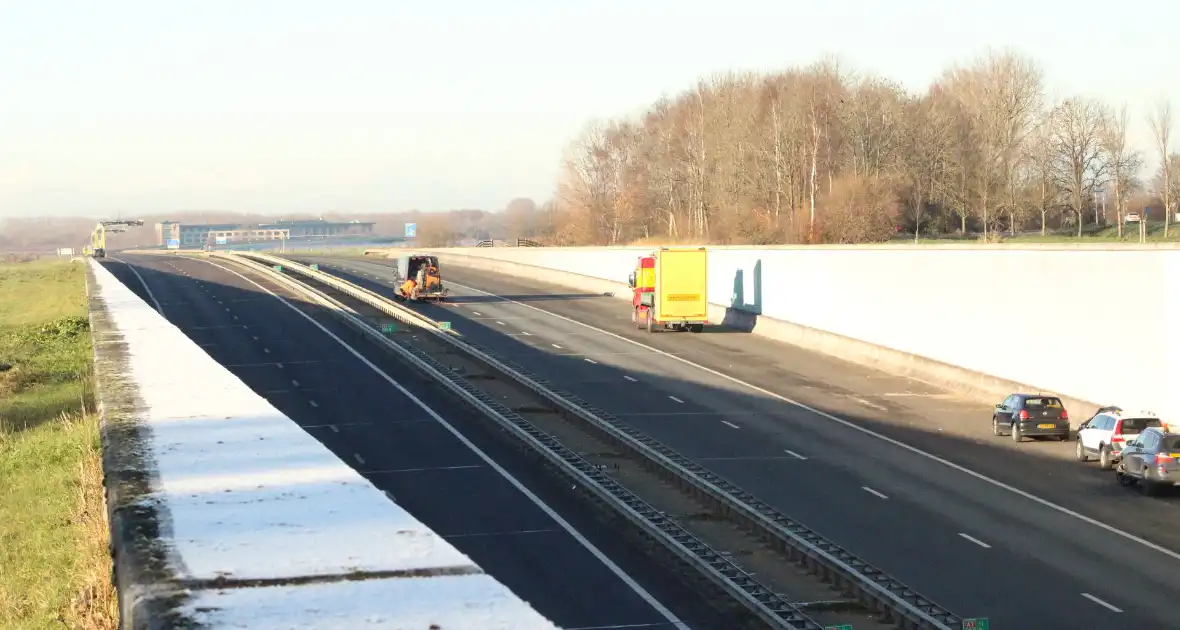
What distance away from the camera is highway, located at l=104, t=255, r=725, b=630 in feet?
68.2

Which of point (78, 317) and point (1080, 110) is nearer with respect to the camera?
point (78, 317)

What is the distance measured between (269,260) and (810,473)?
308 ft

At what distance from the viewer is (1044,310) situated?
130 feet

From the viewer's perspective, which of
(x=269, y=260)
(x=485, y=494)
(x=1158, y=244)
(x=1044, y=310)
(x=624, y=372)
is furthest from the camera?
(x=269, y=260)

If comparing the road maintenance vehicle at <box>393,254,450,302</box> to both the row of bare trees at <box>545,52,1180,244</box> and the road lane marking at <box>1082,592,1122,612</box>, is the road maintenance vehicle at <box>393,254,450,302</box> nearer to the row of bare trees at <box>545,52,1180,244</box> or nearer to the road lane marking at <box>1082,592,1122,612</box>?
the row of bare trees at <box>545,52,1180,244</box>

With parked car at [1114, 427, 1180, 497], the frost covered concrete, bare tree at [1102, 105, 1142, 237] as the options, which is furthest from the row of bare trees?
the frost covered concrete

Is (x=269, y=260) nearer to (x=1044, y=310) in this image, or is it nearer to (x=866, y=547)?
(x=1044, y=310)

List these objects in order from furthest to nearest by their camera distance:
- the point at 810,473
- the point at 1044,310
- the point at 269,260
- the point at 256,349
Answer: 1. the point at 269,260
2. the point at 256,349
3. the point at 1044,310
4. the point at 810,473

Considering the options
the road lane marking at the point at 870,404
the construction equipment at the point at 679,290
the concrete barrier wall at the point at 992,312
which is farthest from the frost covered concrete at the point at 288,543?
the construction equipment at the point at 679,290

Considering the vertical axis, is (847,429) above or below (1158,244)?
below

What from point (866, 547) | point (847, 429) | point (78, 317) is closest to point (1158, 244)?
point (847, 429)

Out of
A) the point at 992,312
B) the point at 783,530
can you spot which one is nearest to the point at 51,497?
the point at 783,530

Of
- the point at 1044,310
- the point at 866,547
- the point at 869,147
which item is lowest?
the point at 866,547

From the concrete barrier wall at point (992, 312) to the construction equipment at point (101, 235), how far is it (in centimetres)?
10501
